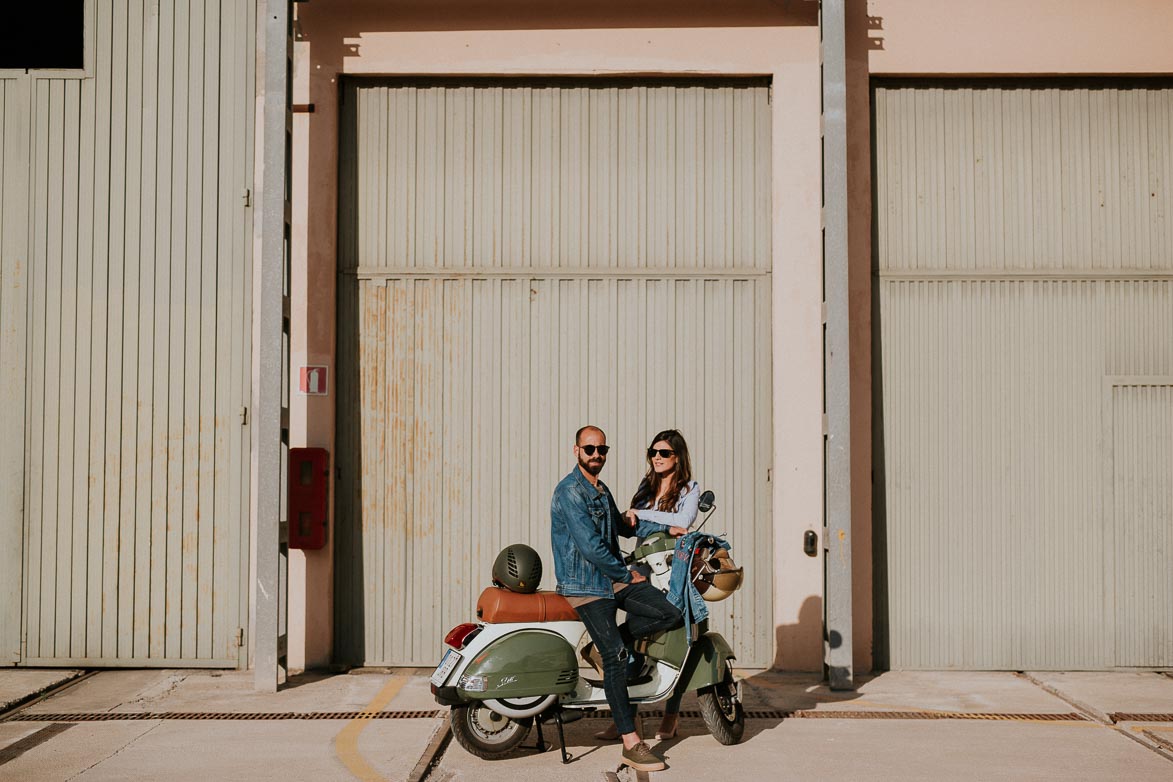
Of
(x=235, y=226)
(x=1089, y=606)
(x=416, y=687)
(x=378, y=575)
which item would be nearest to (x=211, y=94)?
(x=235, y=226)

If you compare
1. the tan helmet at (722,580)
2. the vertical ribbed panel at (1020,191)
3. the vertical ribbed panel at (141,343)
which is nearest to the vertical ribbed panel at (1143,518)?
the vertical ribbed panel at (1020,191)

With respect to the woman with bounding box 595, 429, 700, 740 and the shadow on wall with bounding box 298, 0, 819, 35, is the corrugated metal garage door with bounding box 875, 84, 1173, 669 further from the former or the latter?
the woman with bounding box 595, 429, 700, 740

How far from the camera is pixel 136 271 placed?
34.2 feet

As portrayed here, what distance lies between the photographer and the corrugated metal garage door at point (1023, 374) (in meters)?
10.4

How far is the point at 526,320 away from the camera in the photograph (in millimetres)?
10570

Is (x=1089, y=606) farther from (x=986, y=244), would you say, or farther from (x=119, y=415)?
(x=119, y=415)

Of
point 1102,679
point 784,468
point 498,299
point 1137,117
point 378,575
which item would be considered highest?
point 1137,117

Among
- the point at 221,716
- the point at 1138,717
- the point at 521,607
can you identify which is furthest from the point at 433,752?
the point at 1138,717

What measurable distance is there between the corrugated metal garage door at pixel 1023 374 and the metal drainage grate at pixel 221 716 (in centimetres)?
440

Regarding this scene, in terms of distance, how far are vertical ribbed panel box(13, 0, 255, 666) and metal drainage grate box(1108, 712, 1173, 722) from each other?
22.7 feet

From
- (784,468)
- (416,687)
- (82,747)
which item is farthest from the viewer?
(784,468)

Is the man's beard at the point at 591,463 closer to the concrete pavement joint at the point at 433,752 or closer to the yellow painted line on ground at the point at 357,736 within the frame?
the concrete pavement joint at the point at 433,752

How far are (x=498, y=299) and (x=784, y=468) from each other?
2.88 metres

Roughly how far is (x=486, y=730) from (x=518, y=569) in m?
0.99
